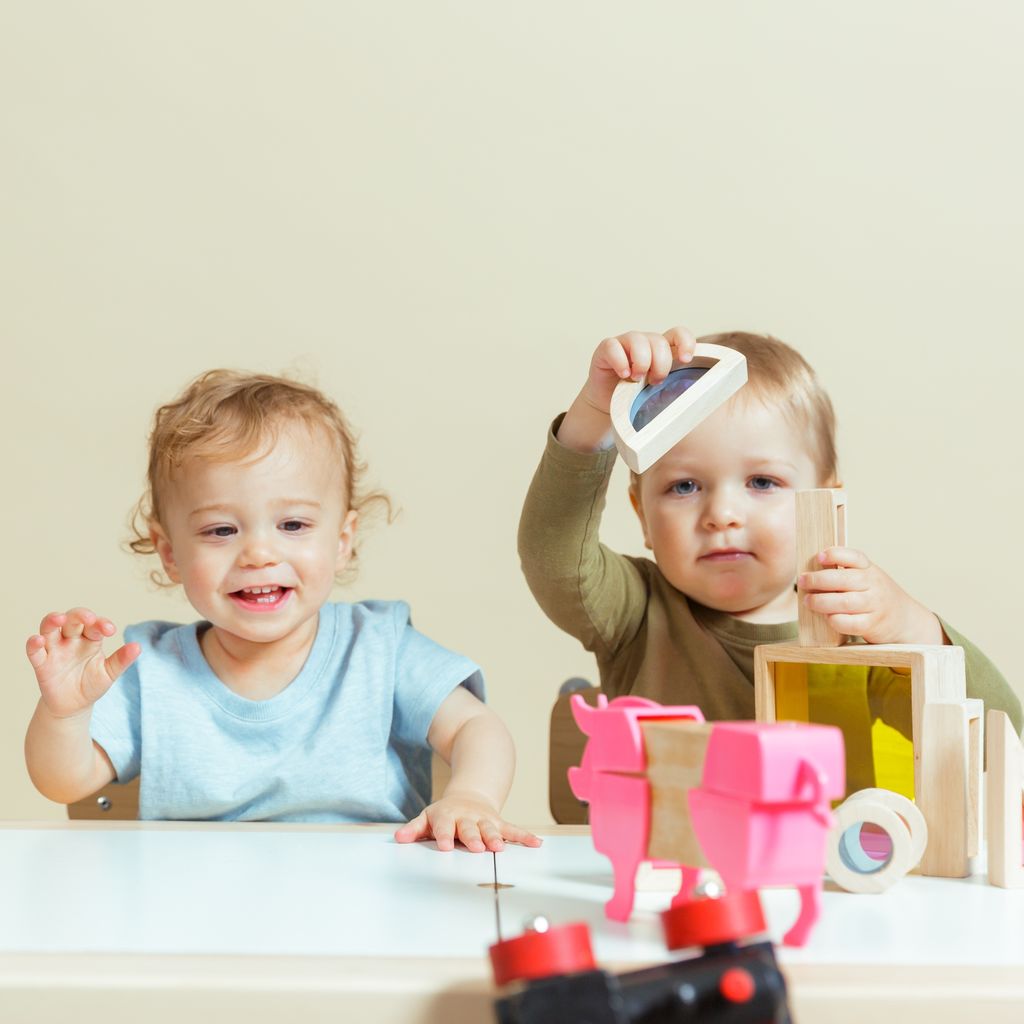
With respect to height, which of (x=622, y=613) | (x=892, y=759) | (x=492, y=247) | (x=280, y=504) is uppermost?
(x=492, y=247)

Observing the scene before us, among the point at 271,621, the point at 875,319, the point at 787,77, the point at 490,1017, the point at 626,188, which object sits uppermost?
the point at 787,77

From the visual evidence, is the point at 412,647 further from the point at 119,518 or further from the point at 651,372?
the point at 119,518

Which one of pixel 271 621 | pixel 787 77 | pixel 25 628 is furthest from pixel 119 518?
pixel 787 77

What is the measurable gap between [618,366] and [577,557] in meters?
0.29

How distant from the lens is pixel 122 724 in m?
1.11

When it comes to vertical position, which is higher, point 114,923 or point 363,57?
point 363,57

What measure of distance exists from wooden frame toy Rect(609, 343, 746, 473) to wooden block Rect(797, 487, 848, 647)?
0.26 feet

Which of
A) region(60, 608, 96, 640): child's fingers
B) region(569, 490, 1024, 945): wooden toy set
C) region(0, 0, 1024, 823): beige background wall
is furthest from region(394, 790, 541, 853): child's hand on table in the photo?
region(0, 0, 1024, 823): beige background wall

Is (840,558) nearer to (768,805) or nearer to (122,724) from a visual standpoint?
(768,805)

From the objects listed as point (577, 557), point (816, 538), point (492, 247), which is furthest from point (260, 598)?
point (492, 247)

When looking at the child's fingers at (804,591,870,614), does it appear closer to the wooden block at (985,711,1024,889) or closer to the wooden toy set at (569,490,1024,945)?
the wooden toy set at (569,490,1024,945)

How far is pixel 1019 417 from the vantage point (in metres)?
1.93

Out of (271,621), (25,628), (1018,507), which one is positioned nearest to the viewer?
(271,621)

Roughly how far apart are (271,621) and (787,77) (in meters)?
1.30
